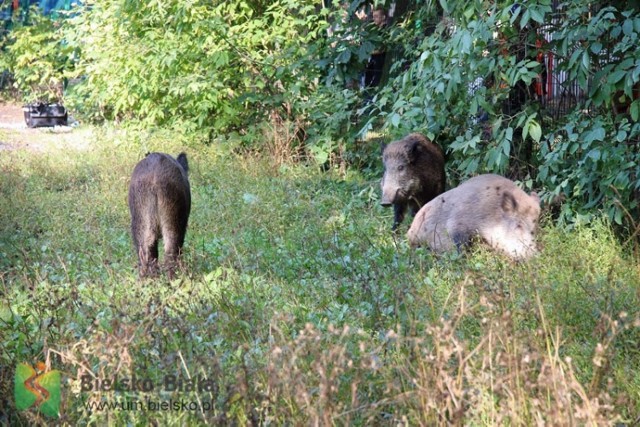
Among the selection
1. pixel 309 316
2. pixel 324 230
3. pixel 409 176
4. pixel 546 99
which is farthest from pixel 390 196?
pixel 309 316

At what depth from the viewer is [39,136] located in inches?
632

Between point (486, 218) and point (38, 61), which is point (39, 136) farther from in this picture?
point (486, 218)

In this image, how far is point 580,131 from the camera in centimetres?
712

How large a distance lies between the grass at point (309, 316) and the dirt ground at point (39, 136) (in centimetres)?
391

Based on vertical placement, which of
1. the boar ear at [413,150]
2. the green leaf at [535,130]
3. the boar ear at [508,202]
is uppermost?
the green leaf at [535,130]

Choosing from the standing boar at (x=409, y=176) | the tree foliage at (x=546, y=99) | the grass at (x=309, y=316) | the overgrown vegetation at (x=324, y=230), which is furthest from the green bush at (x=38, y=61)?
the tree foliage at (x=546, y=99)

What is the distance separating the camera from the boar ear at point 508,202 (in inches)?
273

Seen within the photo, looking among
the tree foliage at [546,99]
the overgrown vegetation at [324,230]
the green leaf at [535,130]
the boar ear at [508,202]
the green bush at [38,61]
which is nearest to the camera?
the overgrown vegetation at [324,230]

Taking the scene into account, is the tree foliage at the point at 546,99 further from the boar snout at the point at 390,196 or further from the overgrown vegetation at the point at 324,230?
the boar snout at the point at 390,196

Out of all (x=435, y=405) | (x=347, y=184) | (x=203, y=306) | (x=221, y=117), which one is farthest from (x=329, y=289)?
(x=221, y=117)

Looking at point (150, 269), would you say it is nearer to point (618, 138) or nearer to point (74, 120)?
point (618, 138)

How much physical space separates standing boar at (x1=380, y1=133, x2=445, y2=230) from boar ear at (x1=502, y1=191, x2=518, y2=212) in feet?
5.25

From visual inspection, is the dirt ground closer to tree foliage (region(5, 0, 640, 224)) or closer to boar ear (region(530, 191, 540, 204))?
tree foliage (region(5, 0, 640, 224))

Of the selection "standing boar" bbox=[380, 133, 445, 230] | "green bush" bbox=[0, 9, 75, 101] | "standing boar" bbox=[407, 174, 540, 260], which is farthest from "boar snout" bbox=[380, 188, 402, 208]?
"green bush" bbox=[0, 9, 75, 101]
